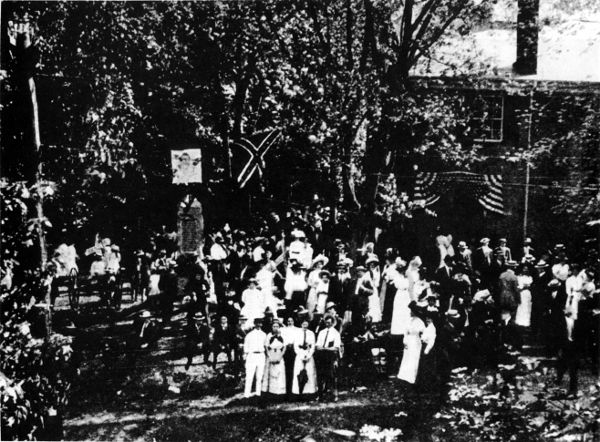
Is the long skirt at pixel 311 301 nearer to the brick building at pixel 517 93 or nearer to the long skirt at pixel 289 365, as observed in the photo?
the long skirt at pixel 289 365

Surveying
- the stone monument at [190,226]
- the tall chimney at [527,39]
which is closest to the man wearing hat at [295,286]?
the stone monument at [190,226]

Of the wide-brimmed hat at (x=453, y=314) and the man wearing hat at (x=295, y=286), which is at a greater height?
the man wearing hat at (x=295, y=286)

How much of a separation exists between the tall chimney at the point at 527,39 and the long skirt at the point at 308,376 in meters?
4.64

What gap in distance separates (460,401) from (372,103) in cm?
404

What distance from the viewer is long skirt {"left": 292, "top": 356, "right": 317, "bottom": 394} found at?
8.32 metres

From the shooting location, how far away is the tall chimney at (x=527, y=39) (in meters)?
7.95

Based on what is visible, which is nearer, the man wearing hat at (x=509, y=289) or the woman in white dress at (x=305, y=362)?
the man wearing hat at (x=509, y=289)

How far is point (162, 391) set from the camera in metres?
8.38

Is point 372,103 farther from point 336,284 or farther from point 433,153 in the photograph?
point 336,284

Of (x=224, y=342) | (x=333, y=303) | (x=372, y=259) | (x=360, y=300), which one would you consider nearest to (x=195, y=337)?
(x=224, y=342)

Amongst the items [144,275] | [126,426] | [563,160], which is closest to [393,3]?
[563,160]

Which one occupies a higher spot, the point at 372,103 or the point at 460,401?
the point at 372,103

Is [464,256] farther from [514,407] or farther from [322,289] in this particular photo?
[514,407]

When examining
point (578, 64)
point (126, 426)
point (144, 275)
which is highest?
point (578, 64)
